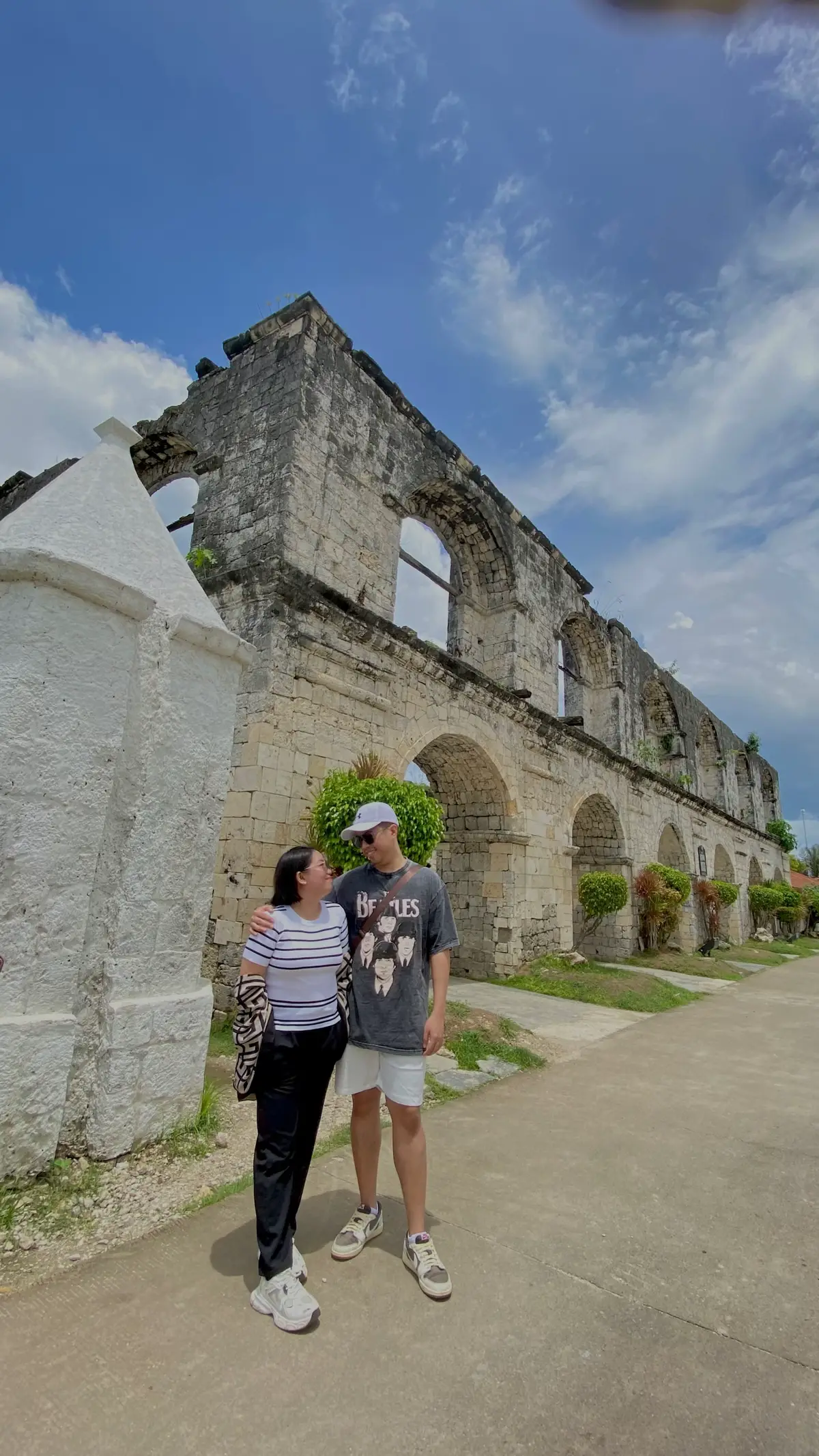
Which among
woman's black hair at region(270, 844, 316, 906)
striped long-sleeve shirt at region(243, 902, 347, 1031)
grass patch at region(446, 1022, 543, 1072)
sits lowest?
grass patch at region(446, 1022, 543, 1072)

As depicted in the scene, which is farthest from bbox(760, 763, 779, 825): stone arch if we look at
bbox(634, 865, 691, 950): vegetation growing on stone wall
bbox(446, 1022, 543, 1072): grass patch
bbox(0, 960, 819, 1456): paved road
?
bbox(0, 960, 819, 1456): paved road

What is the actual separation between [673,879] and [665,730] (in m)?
6.10

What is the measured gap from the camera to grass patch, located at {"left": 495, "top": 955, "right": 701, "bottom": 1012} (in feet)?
27.0

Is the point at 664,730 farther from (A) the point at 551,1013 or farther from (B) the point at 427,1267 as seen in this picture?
(B) the point at 427,1267

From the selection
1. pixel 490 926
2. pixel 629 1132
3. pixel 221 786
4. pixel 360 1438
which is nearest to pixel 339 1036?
pixel 360 1438

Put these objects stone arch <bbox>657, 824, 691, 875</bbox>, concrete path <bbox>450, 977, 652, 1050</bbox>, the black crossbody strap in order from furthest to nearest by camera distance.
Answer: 1. stone arch <bbox>657, 824, 691, 875</bbox>
2. concrete path <bbox>450, 977, 652, 1050</bbox>
3. the black crossbody strap

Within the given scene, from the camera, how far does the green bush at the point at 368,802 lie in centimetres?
574

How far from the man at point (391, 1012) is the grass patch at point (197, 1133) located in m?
0.94

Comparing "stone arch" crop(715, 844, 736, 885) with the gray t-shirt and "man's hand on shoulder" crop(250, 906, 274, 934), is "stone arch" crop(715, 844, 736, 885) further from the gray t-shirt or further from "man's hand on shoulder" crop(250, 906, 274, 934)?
"man's hand on shoulder" crop(250, 906, 274, 934)

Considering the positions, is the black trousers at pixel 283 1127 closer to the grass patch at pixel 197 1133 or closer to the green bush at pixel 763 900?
the grass patch at pixel 197 1133

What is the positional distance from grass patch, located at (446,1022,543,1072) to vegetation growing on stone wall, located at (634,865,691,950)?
873 cm

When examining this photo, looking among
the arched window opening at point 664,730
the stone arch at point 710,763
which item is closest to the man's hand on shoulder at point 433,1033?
the arched window opening at point 664,730

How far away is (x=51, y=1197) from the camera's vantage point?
249cm

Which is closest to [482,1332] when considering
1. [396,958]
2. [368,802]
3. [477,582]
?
[396,958]
